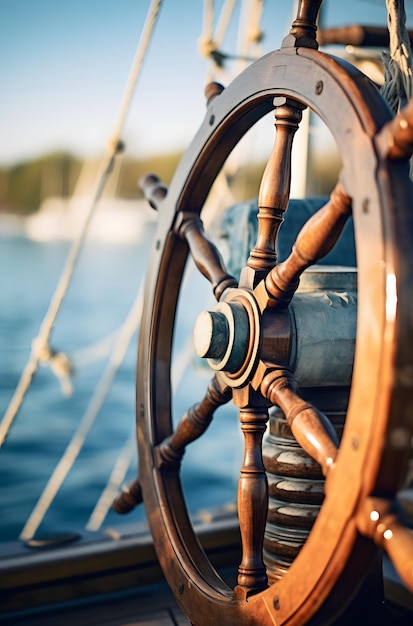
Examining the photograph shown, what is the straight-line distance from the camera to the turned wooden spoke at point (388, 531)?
728mm

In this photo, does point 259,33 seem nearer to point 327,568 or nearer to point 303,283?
point 303,283

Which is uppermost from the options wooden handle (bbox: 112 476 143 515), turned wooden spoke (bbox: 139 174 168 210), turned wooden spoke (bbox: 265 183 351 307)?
turned wooden spoke (bbox: 139 174 168 210)

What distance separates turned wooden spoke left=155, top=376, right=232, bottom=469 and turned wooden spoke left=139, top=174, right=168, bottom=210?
0.37m

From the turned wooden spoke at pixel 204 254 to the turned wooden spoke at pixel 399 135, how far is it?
383mm

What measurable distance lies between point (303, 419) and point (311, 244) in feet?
0.61

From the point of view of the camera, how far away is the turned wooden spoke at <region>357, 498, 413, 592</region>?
2.39 ft

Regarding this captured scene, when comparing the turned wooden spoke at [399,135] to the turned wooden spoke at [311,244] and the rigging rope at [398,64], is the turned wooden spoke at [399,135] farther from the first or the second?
the rigging rope at [398,64]

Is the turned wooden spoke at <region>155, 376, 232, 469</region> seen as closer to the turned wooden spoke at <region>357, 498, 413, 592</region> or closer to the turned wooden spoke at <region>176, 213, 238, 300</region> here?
the turned wooden spoke at <region>176, 213, 238, 300</region>

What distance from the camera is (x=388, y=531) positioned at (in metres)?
0.75

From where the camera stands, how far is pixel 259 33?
2.37 m

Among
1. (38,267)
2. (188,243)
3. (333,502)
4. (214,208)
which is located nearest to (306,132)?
(214,208)

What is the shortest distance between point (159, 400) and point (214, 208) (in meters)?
1.40

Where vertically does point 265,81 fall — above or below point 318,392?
above

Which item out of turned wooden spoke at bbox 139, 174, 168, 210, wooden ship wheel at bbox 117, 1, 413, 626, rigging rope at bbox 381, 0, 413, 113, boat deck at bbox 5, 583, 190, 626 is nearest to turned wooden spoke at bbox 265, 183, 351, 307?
wooden ship wheel at bbox 117, 1, 413, 626
